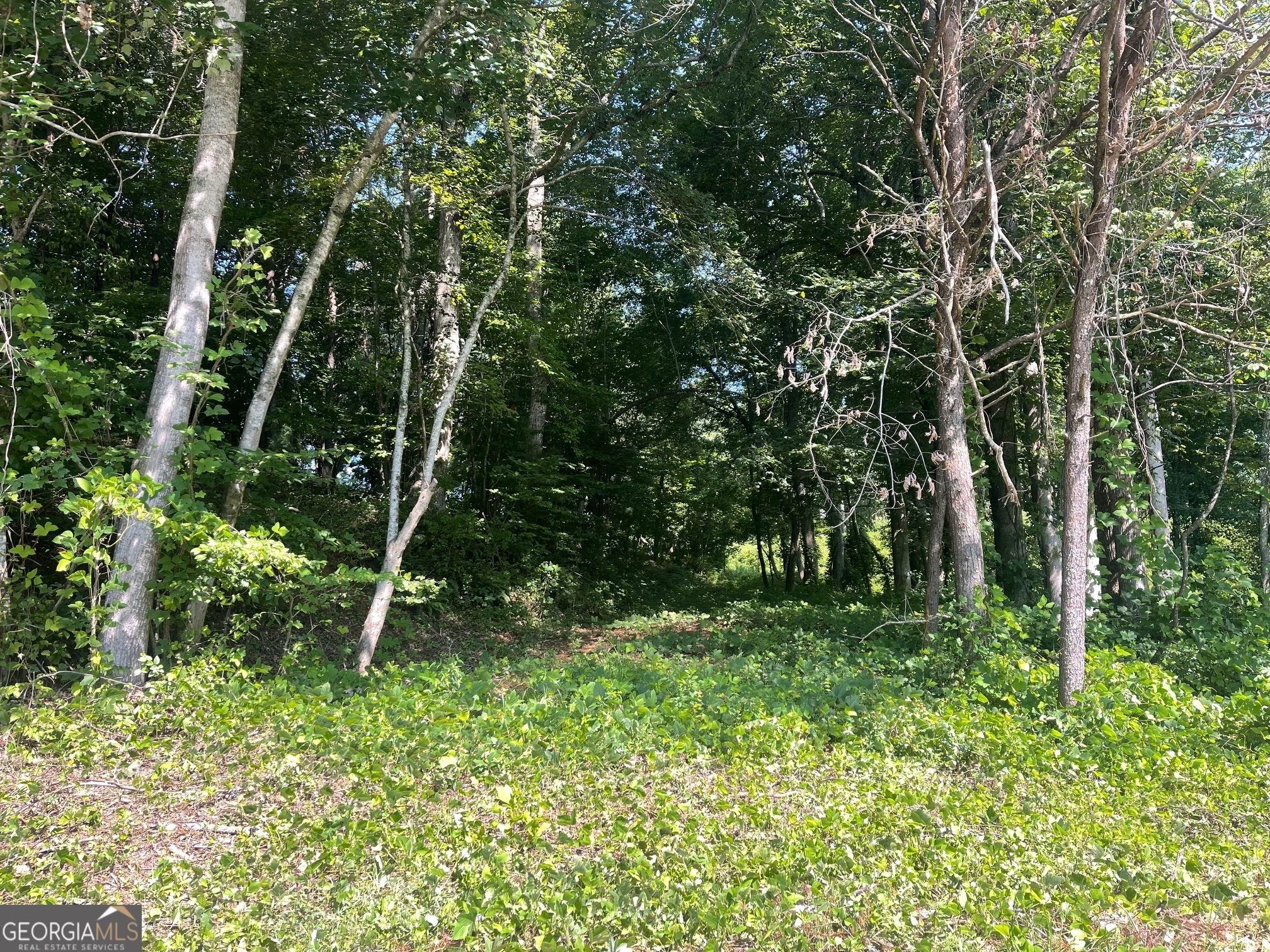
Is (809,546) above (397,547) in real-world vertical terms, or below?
below

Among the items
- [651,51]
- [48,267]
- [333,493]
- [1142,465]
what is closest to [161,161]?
[48,267]

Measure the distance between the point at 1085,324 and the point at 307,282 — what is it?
6.81 meters

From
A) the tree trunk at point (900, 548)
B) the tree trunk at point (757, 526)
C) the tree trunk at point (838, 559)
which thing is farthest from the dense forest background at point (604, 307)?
the tree trunk at point (757, 526)

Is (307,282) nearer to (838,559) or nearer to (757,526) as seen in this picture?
(757,526)

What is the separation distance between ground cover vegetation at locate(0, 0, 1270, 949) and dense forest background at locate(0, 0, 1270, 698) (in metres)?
0.09

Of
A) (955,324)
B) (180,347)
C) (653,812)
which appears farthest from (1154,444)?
(180,347)

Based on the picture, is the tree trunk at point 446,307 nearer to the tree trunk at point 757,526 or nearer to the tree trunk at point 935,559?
the tree trunk at point 935,559

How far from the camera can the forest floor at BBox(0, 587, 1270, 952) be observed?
118 inches

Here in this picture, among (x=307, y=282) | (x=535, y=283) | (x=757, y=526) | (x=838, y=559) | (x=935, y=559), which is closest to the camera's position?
(x=307, y=282)

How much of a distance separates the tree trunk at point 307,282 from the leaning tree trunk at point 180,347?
0.70 metres

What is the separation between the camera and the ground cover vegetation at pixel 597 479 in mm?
3426

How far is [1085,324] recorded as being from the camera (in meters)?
5.57

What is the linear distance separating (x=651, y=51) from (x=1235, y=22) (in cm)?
782

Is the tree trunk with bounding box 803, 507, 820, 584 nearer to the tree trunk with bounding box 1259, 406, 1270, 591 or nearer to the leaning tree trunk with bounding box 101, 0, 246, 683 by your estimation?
the tree trunk with bounding box 1259, 406, 1270, 591
